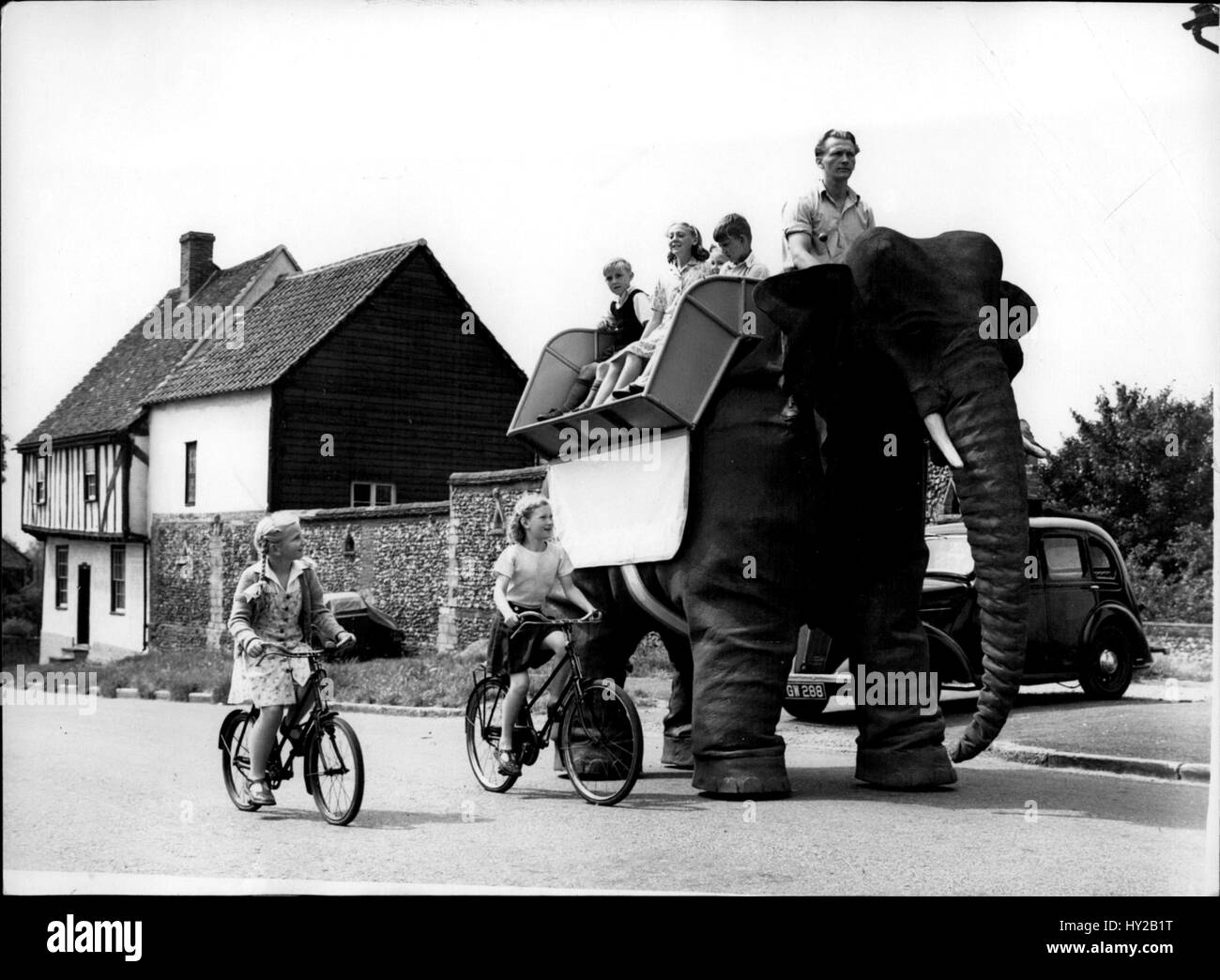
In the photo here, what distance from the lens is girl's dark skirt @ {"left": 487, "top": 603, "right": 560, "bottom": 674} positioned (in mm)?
8656

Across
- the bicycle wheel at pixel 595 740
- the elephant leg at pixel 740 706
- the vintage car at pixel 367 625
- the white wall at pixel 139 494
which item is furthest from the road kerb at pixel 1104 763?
the vintage car at pixel 367 625

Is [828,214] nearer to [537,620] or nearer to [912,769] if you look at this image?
[537,620]

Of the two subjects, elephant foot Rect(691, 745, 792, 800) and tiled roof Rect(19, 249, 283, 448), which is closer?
elephant foot Rect(691, 745, 792, 800)

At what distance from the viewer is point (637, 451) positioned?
896cm

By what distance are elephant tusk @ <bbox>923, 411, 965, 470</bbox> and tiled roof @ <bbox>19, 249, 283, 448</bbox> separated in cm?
442

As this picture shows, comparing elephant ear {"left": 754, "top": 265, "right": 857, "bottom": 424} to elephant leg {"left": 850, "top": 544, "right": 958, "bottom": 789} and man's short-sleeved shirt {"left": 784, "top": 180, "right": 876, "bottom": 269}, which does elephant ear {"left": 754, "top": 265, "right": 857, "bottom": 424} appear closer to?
man's short-sleeved shirt {"left": 784, "top": 180, "right": 876, "bottom": 269}

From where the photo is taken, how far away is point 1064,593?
45.1 feet

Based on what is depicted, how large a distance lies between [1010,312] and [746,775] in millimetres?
2963

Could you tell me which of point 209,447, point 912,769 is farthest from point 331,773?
point 209,447
